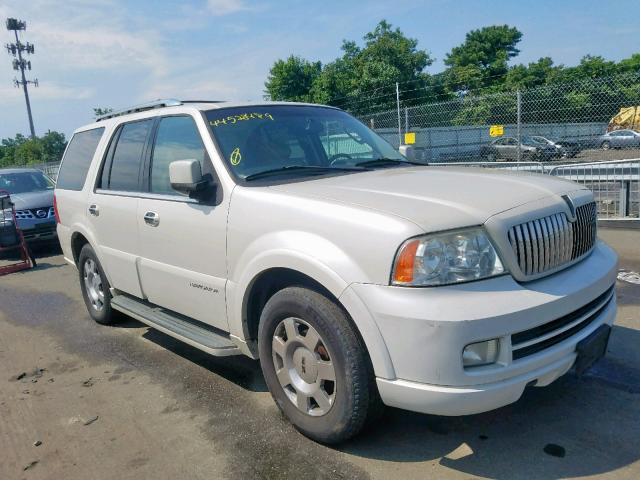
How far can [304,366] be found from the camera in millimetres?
2996

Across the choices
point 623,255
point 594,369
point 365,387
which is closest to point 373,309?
point 365,387

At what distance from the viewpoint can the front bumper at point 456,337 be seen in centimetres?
240

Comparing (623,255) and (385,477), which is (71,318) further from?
(623,255)

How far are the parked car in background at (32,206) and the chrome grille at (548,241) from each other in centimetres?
898

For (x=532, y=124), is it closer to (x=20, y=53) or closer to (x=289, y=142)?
(x=289, y=142)

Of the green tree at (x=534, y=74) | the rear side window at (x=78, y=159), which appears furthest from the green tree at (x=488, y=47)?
the rear side window at (x=78, y=159)

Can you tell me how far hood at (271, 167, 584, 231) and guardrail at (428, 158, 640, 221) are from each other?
4.43 meters

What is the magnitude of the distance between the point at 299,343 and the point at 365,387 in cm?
48

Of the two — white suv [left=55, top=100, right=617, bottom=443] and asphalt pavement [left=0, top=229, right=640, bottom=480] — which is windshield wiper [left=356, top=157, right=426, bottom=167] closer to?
white suv [left=55, top=100, right=617, bottom=443]

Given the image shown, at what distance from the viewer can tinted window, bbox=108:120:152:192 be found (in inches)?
174

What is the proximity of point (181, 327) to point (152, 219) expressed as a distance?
806 mm

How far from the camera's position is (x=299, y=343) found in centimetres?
299

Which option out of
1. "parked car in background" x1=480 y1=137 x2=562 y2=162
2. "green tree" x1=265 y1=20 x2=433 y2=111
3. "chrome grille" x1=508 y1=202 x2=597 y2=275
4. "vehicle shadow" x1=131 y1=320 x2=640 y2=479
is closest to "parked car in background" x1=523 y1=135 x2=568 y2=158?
"parked car in background" x1=480 y1=137 x2=562 y2=162

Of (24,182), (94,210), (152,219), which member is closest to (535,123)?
(24,182)
